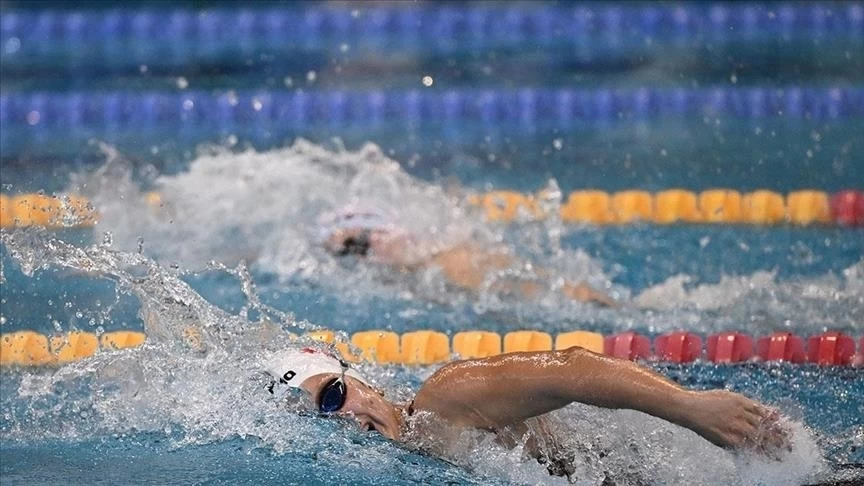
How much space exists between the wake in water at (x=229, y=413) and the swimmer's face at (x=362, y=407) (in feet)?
0.12

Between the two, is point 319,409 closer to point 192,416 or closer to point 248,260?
point 192,416

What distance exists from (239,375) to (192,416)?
0.57 feet

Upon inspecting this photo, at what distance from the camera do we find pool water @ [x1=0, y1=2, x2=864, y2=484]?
2.74 meters

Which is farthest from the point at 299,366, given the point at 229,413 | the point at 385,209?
the point at 385,209

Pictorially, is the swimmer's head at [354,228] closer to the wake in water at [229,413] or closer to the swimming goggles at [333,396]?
the wake in water at [229,413]

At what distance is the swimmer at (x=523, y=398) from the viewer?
2.25 meters

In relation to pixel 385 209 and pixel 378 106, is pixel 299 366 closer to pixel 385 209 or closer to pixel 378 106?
pixel 385 209

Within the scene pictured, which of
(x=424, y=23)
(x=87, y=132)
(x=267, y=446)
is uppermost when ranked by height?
(x=424, y=23)

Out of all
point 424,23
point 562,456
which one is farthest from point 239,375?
point 424,23

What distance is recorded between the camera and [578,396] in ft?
7.83

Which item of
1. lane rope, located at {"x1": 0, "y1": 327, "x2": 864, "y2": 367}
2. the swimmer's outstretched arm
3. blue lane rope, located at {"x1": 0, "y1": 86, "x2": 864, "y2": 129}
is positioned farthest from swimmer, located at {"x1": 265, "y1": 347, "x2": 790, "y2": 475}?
blue lane rope, located at {"x1": 0, "y1": 86, "x2": 864, "y2": 129}

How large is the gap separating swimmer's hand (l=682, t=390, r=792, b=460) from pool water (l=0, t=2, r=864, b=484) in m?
0.12

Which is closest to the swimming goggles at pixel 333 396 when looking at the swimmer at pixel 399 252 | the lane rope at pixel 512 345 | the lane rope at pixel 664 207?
the lane rope at pixel 512 345

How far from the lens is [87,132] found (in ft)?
18.9
